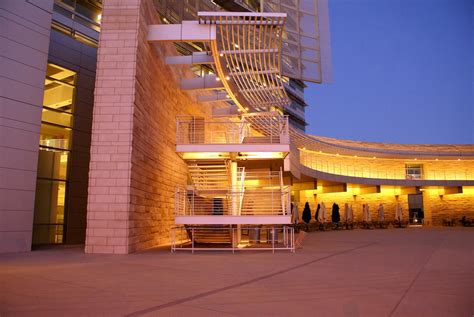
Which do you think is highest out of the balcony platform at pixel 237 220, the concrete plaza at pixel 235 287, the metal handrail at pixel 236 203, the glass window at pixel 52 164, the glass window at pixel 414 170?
the glass window at pixel 414 170

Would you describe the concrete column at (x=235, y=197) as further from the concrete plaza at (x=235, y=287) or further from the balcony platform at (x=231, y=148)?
the concrete plaza at (x=235, y=287)

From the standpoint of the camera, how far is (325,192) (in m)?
31.2

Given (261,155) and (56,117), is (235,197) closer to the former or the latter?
(261,155)

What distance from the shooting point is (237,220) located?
1122 centimetres

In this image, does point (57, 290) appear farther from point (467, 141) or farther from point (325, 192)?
point (467, 141)

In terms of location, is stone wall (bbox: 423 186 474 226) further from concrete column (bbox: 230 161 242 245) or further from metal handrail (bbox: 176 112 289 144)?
concrete column (bbox: 230 161 242 245)

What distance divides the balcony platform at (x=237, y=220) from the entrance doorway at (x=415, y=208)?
2795 cm

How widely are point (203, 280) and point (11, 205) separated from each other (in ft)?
23.8

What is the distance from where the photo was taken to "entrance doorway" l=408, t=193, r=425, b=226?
1380 inches

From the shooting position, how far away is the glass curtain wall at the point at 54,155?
13.9 meters

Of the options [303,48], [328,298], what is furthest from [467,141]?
[328,298]

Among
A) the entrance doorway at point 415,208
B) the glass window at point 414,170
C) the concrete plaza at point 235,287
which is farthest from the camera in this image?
the glass window at point 414,170

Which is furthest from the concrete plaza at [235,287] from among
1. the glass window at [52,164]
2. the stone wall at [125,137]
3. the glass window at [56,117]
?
the glass window at [56,117]

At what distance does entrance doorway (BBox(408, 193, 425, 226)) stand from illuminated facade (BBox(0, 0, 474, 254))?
19.5 m
